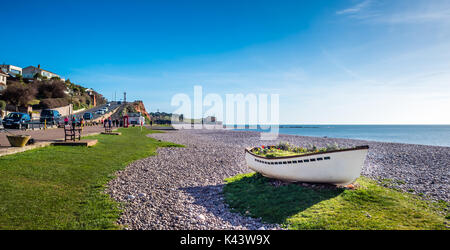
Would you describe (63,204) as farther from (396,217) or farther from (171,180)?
(396,217)

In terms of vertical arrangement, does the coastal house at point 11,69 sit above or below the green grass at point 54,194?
above

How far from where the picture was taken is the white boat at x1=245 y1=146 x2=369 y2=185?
8117mm

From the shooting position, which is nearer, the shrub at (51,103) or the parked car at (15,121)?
the parked car at (15,121)

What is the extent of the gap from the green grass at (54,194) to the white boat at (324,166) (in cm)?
609

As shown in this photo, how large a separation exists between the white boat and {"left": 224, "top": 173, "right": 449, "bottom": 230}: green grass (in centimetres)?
45

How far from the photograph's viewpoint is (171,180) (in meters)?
11.6

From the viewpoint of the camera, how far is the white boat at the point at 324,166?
26.6ft

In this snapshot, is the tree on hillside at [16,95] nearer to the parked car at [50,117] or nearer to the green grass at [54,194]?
the parked car at [50,117]

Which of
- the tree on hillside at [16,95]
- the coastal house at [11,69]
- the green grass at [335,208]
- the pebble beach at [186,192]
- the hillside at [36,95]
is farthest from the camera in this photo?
the coastal house at [11,69]

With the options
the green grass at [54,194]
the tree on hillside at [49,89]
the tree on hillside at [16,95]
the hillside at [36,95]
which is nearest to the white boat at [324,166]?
the green grass at [54,194]

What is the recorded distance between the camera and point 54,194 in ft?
24.8

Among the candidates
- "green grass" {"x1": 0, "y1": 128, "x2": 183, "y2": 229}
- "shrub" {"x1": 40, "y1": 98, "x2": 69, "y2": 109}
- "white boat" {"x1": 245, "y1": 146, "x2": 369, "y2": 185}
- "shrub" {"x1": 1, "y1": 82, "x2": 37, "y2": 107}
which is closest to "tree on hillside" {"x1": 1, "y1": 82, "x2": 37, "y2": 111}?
"shrub" {"x1": 1, "y1": 82, "x2": 37, "y2": 107}

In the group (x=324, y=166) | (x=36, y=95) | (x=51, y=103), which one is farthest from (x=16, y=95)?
(x=324, y=166)
